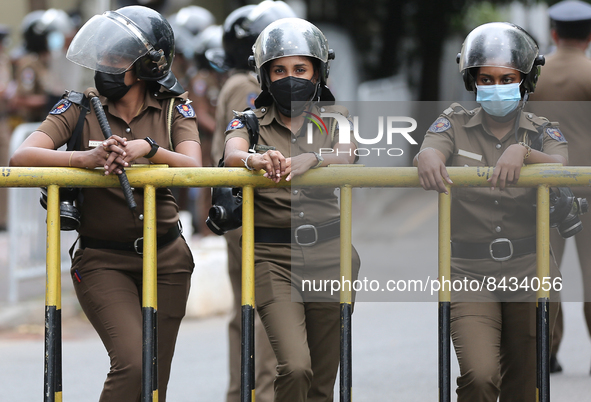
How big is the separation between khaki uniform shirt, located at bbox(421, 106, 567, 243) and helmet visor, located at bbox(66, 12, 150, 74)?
1.27 meters

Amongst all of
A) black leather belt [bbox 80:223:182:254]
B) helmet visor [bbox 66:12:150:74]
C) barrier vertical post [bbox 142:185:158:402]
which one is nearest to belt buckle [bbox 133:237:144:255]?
black leather belt [bbox 80:223:182:254]

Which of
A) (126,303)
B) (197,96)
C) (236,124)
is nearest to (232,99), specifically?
(236,124)

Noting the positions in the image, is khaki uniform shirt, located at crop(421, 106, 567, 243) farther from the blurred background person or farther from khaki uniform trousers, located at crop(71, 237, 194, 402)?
the blurred background person

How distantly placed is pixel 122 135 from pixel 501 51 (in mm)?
1628

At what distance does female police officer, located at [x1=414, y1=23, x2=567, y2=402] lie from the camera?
10.9 feet

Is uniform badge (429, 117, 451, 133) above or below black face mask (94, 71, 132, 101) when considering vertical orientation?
below

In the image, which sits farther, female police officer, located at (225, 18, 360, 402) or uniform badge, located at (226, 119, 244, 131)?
uniform badge, located at (226, 119, 244, 131)

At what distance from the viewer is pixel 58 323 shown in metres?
3.20

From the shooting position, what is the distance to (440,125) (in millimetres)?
3592

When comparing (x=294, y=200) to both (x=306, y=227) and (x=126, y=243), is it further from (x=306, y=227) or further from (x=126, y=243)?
(x=126, y=243)

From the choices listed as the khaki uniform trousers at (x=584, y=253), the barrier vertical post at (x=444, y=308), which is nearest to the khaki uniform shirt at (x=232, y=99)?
the khaki uniform trousers at (x=584, y=253)

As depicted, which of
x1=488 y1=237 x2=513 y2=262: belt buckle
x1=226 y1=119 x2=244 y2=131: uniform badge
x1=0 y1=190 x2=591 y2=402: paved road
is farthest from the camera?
x1=0 y1=190 x2=591 y2=402: paved road

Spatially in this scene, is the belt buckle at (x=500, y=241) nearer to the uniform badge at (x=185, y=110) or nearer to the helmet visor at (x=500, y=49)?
the helmet visor at (x=500, y=49)

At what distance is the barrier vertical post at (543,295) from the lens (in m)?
3.14
